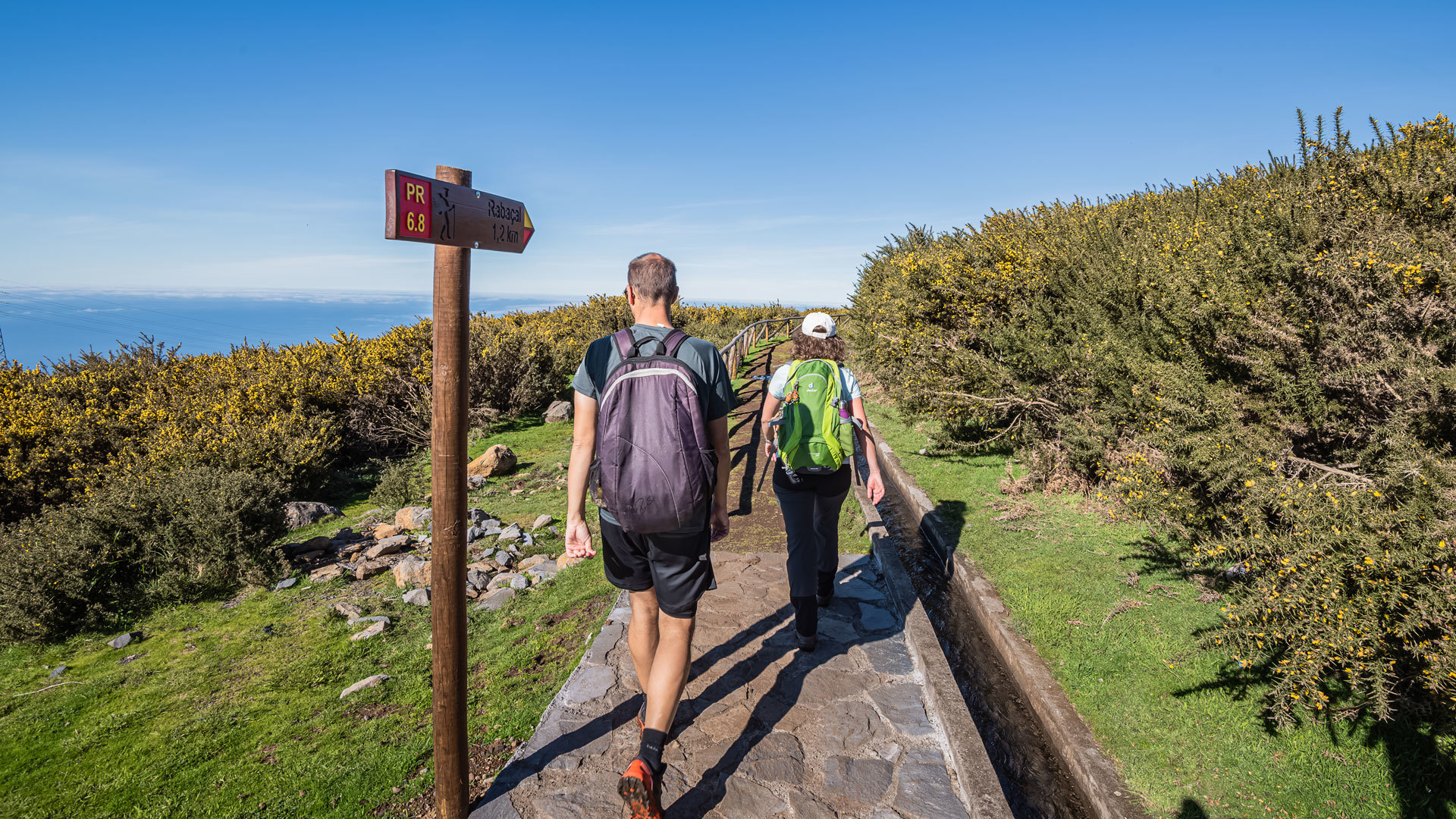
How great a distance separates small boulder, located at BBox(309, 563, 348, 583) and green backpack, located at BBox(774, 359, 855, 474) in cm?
450

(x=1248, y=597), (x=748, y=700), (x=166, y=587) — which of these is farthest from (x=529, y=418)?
(x=1248, y=597)

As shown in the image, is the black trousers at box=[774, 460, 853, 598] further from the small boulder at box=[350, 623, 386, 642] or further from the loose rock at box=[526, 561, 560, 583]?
the small boulder at box=[350, 623, 386, 642]

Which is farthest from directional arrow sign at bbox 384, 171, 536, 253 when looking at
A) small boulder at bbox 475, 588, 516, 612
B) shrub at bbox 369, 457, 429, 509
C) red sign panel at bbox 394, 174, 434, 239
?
shrub at bbox 369, 457, 429, 509

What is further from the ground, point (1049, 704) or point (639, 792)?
point (639, 792)

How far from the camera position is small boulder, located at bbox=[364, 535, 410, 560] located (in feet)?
20.1

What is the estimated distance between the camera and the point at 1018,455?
8.04 meters

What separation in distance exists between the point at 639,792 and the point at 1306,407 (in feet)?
13.8

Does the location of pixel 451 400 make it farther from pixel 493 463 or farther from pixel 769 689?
pixel 493 463

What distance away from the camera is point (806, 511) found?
12.0 ft

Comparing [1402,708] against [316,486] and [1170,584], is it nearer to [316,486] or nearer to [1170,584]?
[1170,584]

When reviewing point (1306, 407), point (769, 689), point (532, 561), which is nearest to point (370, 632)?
point (532, 561)

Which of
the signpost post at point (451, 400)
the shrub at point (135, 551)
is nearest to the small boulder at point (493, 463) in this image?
the shrub at point (135, 551)

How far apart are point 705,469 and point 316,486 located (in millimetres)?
8183

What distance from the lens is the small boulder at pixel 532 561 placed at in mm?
5711
